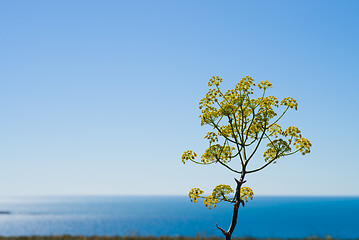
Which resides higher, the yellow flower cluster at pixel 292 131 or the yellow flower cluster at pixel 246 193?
the yellow flower cluster at pixel 292 131

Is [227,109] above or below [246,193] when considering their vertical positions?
above

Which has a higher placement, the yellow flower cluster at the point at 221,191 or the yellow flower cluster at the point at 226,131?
the yellow flower cluster at the point at 226,131

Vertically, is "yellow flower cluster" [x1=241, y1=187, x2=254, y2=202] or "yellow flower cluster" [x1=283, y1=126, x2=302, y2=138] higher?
"yellow flower cluster" [x1=283, y1=126, x2=302, y2=138]

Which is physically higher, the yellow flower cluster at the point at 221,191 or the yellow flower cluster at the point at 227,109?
the yellow flower cluster at the point at 227,109

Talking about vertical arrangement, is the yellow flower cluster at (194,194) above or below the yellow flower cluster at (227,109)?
below

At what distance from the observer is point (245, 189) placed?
458cm

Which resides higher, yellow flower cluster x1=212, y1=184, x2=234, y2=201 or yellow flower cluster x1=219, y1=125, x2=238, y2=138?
yellow flower cluster x1=219, y1=125, x2=238, y2=138

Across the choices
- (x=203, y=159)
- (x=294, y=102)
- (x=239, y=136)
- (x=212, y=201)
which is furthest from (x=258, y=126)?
(x=212, y=201)

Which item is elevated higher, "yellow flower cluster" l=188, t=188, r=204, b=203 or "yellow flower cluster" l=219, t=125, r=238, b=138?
"yellow flower cluster" l=219, t=125, r=238, b=138

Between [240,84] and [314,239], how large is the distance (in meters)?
14.5

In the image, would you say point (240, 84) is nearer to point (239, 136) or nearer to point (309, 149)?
point (239, 136)

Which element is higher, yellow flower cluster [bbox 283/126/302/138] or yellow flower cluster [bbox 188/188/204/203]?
yellow flower cluster [bbox 283/126/302/138]

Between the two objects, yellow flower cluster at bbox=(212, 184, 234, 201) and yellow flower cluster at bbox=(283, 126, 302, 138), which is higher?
yellow flower cluster at bbox=(283, 126, 302, 138)

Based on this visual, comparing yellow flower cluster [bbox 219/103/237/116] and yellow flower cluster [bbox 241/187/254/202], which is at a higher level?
yellow flower cluster [bbox 219/103/237/116]
